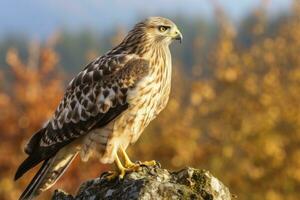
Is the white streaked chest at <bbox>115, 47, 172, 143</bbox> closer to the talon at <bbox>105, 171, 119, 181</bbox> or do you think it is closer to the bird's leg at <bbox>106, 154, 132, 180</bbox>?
the bird's leg at <bbox>106, 154, 132, 180</bbox>

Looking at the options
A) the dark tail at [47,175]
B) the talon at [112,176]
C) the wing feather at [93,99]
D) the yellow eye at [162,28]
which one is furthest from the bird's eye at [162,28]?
the talon at [112,176]

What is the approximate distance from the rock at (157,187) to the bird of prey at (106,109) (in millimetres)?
1189

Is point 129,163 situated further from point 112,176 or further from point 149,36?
point 149,36

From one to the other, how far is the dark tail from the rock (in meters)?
1.26

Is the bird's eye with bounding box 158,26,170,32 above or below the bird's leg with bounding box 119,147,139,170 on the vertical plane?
above

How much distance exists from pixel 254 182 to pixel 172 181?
10.4 meters

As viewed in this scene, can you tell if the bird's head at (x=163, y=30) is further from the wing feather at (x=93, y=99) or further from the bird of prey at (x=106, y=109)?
the wing feather at (x=93, y=99)

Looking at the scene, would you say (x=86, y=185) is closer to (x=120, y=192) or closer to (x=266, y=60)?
(x=120, y=192)

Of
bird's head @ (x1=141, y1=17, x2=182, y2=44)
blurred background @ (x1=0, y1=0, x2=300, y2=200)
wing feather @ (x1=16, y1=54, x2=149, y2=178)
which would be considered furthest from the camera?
blurred background @ (x1=0, y1=0, x2=300, y2=200)

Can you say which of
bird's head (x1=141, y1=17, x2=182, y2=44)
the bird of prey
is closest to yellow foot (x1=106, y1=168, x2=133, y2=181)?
the bird of prey

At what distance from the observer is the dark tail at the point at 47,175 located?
753 cm

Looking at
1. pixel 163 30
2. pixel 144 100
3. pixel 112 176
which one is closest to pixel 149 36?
pixel 163 30

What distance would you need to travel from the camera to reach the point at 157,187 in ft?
18.9

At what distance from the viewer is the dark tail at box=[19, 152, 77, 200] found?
24.7 feet
